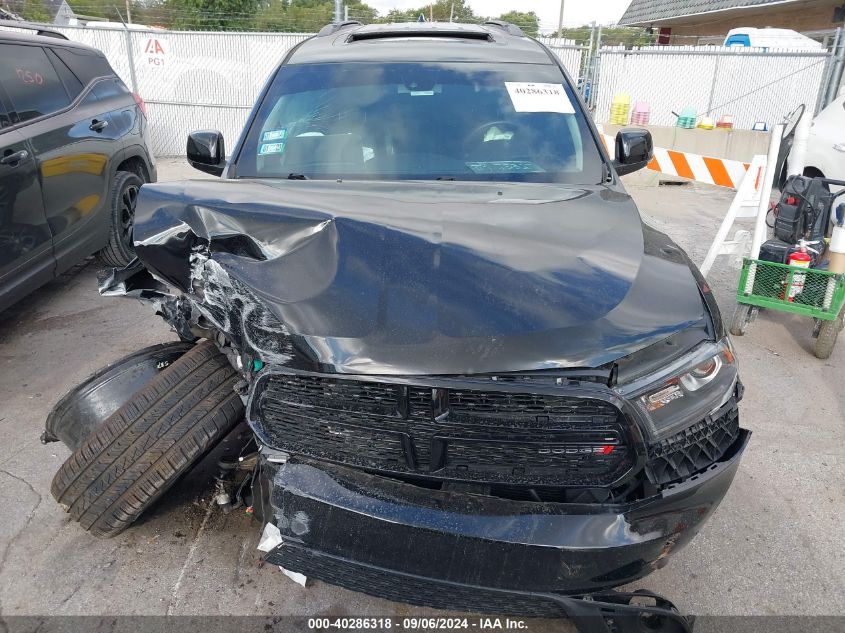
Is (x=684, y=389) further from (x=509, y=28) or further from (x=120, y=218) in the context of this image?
→ (x=120, y=218)

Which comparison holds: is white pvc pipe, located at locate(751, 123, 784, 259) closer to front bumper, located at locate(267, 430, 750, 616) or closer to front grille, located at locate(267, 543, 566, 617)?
front bumper, located at locate(267, 430, 750, 616)

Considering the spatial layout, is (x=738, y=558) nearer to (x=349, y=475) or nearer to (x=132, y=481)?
(x=349, y=475)

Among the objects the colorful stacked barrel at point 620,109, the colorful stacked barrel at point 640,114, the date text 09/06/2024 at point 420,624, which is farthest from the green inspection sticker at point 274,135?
the colorful stacked barrel at point 640,114

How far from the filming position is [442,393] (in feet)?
5.61

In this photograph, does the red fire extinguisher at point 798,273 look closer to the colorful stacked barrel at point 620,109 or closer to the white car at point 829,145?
the white car at point 829,145

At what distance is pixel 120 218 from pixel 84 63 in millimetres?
1365

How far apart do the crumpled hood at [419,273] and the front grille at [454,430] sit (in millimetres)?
89

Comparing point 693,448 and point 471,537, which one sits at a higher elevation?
point 693,448

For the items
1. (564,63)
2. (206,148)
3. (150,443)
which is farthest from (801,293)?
(564,63)

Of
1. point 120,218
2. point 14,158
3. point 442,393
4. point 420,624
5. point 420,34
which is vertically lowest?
point 420,624

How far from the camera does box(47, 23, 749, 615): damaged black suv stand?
173 cm

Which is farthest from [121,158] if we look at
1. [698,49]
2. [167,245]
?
[698,49]

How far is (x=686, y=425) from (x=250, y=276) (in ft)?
4.50

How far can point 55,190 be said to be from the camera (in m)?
4.40
